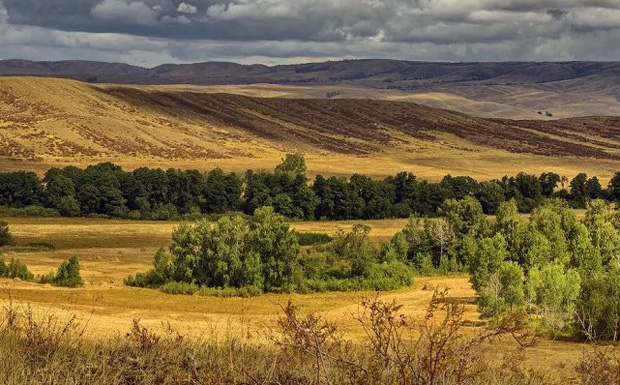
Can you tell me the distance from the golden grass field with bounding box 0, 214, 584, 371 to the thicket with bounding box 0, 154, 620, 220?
4929 mm

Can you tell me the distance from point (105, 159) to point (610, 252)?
122 meters

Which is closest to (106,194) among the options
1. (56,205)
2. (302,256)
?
(56,205)

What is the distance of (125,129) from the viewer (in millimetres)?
189000

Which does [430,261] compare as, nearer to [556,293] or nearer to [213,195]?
[556,293]

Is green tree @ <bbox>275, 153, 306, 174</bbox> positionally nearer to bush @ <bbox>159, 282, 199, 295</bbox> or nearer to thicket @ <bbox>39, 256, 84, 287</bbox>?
bush @ <bbox>159, 282, 199, 295</bbox>

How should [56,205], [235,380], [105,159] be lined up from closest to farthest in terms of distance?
[235,380], [56,205], [105,159]

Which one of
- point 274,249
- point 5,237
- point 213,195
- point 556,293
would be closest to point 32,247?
point 5,237

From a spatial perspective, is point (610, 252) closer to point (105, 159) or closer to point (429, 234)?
point (429, 234)

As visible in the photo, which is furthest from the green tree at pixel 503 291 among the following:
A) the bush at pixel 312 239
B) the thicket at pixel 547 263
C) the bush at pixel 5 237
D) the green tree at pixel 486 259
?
the bush at pixel 5 237

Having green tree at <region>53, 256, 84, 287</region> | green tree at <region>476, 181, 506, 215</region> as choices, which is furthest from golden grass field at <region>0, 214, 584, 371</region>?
green tree at <region>476, 181, 506, 215</region>

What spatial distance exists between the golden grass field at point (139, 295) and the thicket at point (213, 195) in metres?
4.93

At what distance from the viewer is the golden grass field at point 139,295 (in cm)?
3750

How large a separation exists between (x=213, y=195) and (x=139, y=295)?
5789cm

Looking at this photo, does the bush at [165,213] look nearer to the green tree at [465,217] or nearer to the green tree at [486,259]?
the green tree at [465,217]
